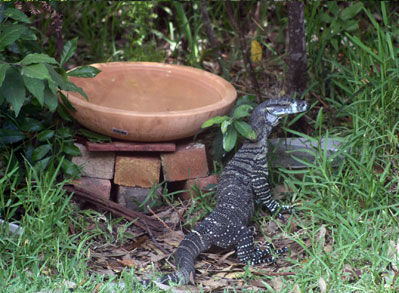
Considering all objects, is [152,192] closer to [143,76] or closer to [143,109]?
[143,109]

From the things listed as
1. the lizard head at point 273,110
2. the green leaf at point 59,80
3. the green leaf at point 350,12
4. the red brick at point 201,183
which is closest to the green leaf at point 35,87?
the green leaf at point 59,80

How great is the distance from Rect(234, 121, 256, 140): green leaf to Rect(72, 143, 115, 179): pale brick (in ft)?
4.03

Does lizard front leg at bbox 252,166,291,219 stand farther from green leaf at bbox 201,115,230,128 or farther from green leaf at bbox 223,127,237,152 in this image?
green leaf at bbox 201,115,230,128

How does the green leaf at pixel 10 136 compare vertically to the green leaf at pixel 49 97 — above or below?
below

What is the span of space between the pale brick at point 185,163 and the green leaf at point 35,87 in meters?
1.58

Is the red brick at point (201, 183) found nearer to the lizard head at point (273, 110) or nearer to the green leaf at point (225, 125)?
the lizard head at point (273, 110)

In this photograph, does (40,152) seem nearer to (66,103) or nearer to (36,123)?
(36,123)

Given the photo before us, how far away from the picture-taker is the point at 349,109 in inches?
208

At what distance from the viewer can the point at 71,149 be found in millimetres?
4961

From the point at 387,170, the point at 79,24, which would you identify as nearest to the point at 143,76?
the point at 79,24

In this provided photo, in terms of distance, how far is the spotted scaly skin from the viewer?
4.30m

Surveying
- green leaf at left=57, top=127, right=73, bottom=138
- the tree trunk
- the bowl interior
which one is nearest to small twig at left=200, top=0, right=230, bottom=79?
the bowl interior

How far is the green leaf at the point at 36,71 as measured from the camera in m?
3.65

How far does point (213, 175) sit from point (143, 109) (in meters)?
0.94
